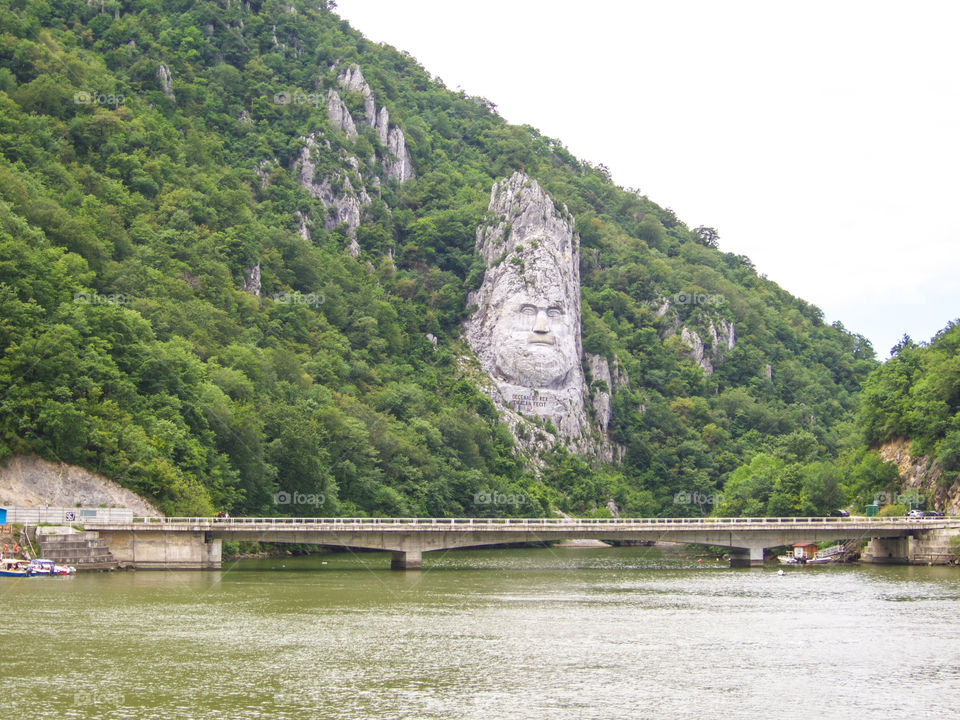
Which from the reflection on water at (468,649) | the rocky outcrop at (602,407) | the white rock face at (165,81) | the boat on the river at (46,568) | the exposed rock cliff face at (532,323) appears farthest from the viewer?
the rocky outcrop at (602,407)

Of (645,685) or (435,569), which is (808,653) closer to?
(645,685)

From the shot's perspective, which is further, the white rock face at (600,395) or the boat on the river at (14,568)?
the white rock face at (600,395)

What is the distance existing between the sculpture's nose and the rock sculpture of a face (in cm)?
16

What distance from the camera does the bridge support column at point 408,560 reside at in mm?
92438

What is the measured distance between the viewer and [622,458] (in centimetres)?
19325

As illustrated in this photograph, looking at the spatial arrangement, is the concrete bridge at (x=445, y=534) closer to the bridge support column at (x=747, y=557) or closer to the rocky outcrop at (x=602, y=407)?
the bridge support column at (x=747, y=557)

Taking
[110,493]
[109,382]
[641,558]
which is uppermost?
[109,382]

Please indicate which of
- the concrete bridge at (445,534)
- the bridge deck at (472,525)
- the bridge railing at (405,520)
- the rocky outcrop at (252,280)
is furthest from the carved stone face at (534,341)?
the bridge deck at (472,525)

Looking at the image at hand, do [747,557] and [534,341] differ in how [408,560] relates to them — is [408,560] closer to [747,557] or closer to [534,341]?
[747,557]

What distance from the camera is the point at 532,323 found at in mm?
186250

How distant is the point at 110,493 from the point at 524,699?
188ft

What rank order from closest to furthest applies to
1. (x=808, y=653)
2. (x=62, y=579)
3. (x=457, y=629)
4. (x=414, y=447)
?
(x=808, y=653)
(x=457, y=629)
(x=62, y=579)
(x=414, y=447)

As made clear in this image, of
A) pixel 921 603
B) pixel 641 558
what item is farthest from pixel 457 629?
pixel 641 558

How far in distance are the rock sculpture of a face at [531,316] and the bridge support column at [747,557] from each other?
76.6 meters
